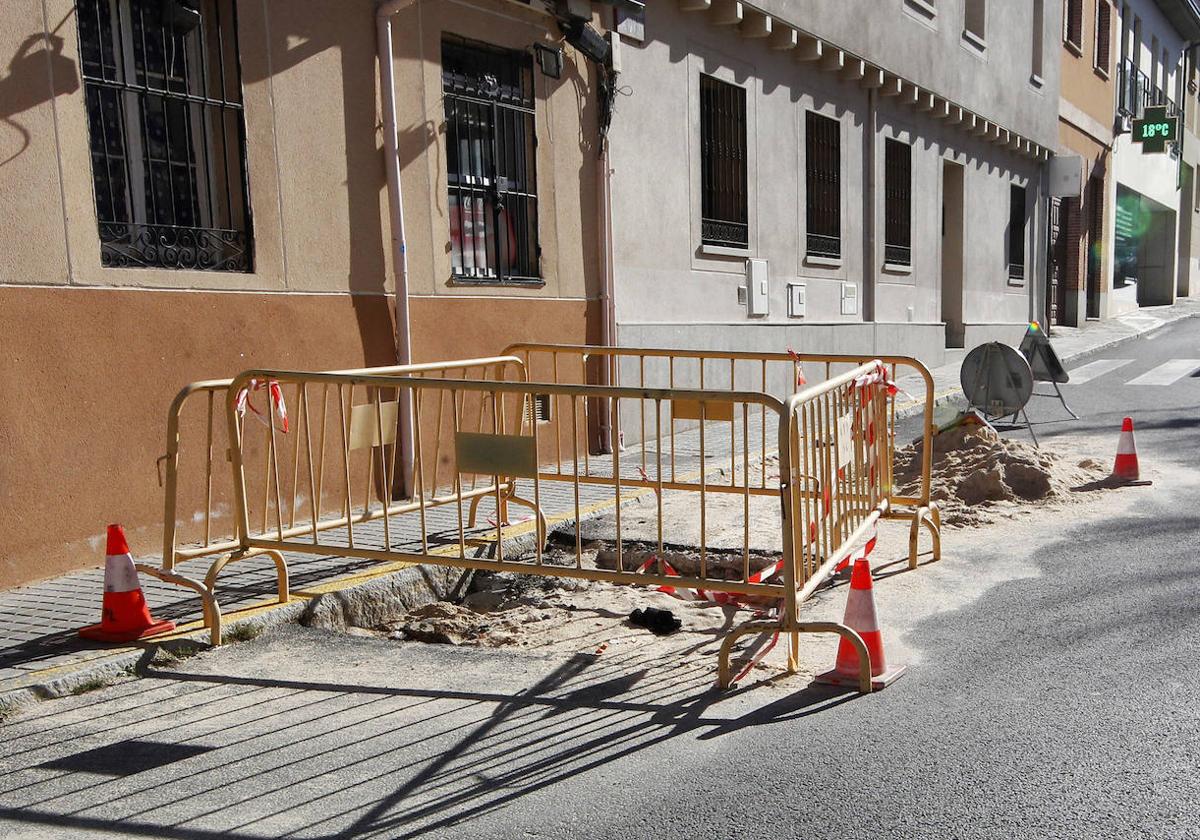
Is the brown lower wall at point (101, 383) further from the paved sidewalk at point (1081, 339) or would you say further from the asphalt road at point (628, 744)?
the paved sidewalk at point (1081, 339)

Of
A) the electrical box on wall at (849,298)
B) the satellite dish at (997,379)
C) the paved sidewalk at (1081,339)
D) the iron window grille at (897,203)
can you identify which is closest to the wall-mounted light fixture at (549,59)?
the satellite dish at (997,379)

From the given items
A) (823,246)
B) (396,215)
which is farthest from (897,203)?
(396,215)

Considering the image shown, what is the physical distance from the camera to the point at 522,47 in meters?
9.34

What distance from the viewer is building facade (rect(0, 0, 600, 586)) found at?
5840 millimetres

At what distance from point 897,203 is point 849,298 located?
288 centimetres

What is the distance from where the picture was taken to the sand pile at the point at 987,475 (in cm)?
793

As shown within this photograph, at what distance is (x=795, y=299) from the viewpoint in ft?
46.4

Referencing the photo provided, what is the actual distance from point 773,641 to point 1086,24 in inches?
1049

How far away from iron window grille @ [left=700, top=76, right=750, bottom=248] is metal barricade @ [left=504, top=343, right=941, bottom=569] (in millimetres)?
1683

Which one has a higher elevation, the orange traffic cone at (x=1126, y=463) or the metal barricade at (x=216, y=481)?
the metal barricade at (x=216, y=481)

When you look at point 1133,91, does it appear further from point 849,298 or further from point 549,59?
point 549,59

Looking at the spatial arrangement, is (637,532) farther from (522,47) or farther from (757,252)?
(757,252)

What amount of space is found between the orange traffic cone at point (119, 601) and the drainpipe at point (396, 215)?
122 inches

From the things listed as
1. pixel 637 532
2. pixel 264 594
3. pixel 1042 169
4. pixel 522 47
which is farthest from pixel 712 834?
pixel 1042 169
